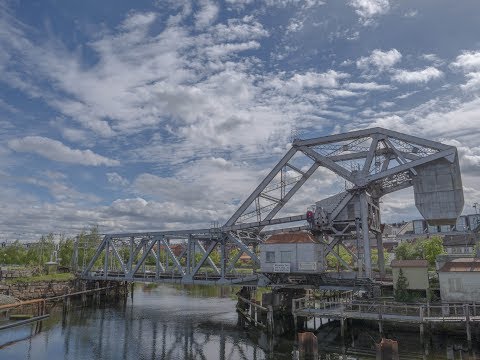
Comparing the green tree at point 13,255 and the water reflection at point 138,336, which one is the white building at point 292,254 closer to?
the water reflection at point 138,336

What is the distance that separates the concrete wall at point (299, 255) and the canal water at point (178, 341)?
6222 mm

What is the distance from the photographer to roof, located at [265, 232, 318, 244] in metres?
36.9

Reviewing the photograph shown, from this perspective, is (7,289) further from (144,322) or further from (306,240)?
(306,240)

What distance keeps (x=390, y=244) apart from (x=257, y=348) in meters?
114

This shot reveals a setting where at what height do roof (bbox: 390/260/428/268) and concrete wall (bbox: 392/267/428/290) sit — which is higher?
roof (bbox: 390/260/428/268)

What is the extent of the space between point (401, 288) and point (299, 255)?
31.1 ft

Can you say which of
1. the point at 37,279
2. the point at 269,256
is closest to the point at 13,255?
the point at 37,279

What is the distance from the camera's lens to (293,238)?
123 ft

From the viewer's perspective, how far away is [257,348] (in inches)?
1212

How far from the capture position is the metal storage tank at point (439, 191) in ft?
109

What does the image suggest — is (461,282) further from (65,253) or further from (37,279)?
(65,253)

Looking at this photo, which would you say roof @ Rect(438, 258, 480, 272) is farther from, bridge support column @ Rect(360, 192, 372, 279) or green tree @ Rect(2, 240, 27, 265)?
green tree @ Rect(2, 240, 27, 265)

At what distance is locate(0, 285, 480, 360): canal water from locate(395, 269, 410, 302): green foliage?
3144 mm

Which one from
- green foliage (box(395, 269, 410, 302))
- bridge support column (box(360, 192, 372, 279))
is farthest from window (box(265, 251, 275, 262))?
green foliage (box(395, 269, 410, 302))
